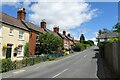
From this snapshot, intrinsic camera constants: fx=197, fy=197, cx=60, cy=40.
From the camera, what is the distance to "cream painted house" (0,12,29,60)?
27625 mm

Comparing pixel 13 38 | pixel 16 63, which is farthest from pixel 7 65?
pixel 13 38

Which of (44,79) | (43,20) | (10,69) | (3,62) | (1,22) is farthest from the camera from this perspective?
(43,20)

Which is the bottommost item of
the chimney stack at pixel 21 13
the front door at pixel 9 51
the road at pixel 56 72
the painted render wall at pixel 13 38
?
the road at pixel 56 72

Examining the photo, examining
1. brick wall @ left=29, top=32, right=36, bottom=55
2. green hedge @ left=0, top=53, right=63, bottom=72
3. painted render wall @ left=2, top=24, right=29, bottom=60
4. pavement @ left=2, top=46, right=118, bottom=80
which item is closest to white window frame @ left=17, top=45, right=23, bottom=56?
painted render wall @ left=2, top=24, right=29, bottom=60

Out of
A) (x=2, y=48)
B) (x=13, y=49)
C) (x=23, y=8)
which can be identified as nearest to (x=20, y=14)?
(x=23, y=8)

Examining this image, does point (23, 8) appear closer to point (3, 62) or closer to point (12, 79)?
point (3, 62)

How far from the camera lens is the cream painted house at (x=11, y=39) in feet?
90.6

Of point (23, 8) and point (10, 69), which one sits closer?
point (10, 69)

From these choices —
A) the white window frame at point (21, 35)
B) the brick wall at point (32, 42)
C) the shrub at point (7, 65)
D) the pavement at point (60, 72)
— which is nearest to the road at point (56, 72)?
the pavement at point (60, 72)

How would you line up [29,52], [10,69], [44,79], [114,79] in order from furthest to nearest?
[29,52] < [10,69] < [44,79] < [114,79]

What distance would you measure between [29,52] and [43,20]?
19.2 metres

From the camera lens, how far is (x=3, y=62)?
61.5 ft

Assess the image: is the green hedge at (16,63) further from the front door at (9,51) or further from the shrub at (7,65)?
the front door at (9,51)

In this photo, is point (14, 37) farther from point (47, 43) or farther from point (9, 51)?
point (47, 43)
